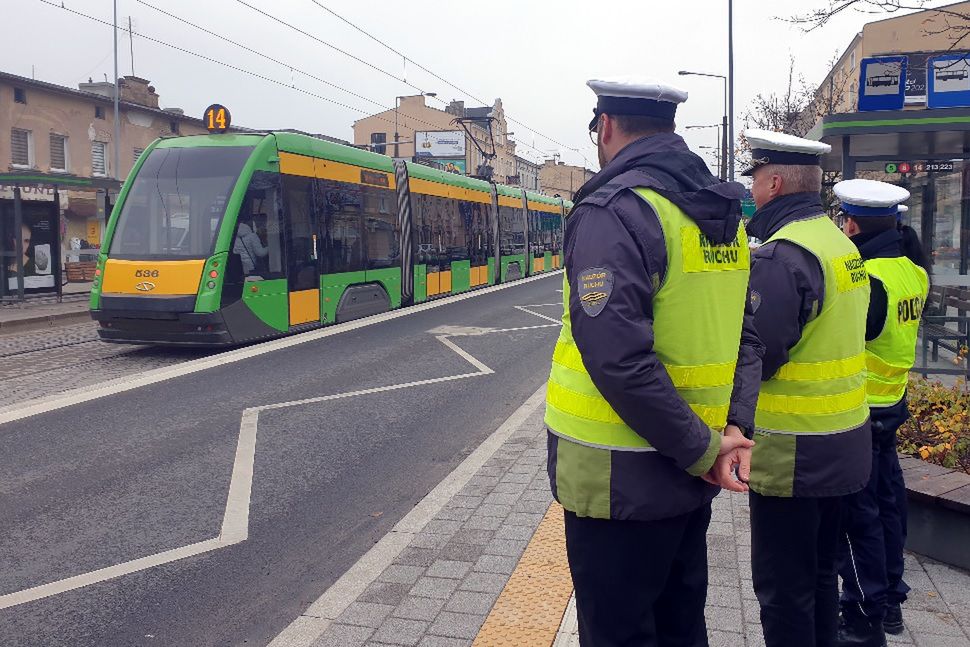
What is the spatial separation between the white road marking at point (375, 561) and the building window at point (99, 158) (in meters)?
36.2

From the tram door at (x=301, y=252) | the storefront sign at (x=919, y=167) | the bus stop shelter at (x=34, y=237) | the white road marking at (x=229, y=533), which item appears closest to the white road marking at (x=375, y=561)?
the white road marking at (x=229, y=533)

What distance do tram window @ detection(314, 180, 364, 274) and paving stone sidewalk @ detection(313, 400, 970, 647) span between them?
908 cm

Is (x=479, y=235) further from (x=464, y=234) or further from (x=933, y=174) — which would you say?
(x=933, y=174)

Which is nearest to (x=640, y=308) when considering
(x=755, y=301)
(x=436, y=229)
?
(x=755, y=301)

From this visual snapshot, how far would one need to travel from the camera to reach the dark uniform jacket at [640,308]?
2.10 m

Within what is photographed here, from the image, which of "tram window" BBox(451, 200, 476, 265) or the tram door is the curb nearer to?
the tram door

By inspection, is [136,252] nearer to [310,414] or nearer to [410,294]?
[310,414]

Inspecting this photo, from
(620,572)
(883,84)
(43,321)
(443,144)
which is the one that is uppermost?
(443,144)

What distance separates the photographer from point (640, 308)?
2.13 meters

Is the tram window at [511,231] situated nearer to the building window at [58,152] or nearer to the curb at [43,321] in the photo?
the curb at [43,321]

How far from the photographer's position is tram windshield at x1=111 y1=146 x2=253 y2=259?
11.6 metres

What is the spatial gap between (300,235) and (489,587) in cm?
984

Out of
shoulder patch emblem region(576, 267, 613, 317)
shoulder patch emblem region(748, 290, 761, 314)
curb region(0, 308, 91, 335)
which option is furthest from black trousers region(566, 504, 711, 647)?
curb region(0, 308, 91, 335)

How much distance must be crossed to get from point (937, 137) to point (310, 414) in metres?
6.56
